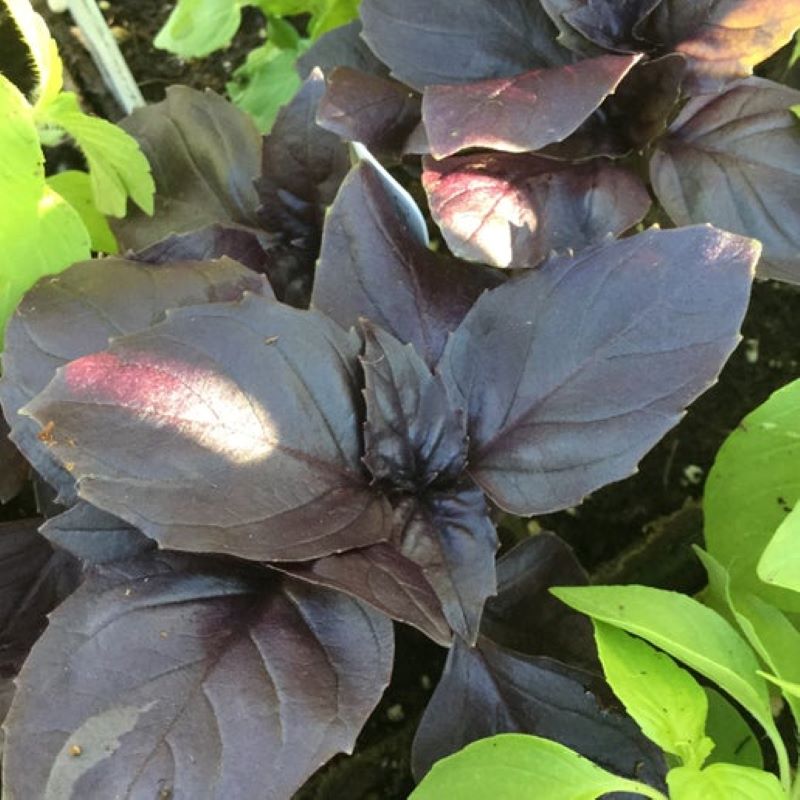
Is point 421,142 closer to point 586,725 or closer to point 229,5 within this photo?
point 586,725

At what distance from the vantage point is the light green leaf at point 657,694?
0.46m

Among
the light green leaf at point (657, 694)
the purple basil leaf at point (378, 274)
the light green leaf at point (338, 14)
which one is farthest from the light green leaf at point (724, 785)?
the light green leaf at point (338, 14)

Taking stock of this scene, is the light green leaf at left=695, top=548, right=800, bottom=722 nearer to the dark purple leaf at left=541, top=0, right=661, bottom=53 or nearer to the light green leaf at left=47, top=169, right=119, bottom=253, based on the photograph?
the dark purple leaf at left=541, top=0, right=661, bottom=53

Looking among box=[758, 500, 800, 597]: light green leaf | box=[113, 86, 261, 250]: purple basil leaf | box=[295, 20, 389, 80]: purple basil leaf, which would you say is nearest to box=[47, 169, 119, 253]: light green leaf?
box=[113, 86, 261, 250]: purple basil leaf

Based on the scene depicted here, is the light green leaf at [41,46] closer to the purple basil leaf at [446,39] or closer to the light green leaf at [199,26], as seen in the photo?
the purple basil leaf at [446,39]

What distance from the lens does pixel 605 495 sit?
90 centimetres

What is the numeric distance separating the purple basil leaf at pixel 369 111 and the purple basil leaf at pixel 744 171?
0.51 ft

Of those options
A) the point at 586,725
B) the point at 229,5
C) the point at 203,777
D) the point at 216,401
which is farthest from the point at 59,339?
the point at 229,5

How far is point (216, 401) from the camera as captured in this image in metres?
0.42

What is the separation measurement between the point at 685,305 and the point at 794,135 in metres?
0.21

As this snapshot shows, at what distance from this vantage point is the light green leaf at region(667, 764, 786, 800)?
1.41ft

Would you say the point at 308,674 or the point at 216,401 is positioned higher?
the point at 216,401

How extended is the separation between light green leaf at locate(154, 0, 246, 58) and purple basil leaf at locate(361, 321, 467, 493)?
590mm

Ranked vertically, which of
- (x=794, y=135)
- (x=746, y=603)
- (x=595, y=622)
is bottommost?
(x=746, y=603)
